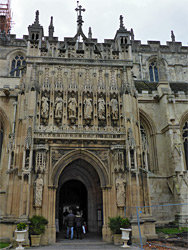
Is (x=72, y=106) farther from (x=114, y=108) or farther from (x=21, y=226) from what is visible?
(x=21, y=226)

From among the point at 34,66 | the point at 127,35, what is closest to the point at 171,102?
the point at 127,35

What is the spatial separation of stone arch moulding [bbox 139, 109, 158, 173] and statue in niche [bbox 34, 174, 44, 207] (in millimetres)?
9714

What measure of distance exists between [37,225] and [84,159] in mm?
3778

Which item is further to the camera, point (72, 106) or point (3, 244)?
point (72, 106)

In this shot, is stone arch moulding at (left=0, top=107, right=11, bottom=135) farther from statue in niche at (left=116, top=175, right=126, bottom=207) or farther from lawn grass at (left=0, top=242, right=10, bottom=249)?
statue in niche at (left=116, top=175, right=126, bottom=207)

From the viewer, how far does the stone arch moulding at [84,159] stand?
11.5m

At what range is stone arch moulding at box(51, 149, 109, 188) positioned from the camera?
37.6 ft

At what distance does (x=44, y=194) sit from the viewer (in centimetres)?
1093

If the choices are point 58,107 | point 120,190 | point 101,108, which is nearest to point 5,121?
point 58,107

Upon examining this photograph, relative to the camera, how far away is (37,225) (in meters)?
10.1

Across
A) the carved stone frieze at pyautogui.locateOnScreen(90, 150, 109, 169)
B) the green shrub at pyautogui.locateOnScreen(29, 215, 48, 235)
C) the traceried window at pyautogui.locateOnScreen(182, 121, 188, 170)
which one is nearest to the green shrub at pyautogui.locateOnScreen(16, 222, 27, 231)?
the green shrub at pyautogui.locateOnScreen(29, 215, 48, 235)

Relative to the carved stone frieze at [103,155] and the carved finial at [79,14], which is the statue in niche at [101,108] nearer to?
the carved stone frieze at [103,155]

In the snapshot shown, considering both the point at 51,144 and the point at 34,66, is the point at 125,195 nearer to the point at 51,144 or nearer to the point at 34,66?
the point at 51,144

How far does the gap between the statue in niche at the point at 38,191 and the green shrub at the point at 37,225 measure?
0.58 metres
